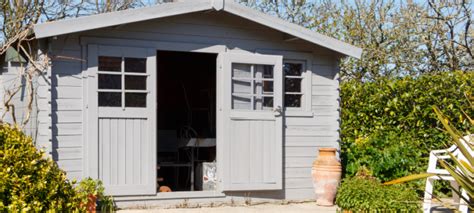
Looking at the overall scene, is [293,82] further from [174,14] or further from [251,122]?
[174,14]

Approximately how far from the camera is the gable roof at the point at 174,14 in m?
6.56

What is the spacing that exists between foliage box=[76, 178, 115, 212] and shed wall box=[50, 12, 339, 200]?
287mm

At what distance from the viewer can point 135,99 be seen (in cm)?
711

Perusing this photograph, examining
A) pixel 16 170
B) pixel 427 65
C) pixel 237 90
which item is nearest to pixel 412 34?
pixel 427 65

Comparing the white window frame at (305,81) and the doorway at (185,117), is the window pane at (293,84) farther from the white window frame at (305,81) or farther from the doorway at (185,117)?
the doorway at (185,117)

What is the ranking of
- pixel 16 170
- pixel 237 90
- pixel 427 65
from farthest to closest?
pixel 427 65, pixel 237 90, pixel 16 170

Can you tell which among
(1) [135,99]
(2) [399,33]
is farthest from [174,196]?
(2) [399,33]

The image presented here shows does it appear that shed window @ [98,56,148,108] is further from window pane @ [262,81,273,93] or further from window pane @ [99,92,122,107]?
window pane @ [262,81,273,93]

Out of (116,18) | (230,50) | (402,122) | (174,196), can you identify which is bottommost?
(174,196)

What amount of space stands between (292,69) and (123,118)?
227 centimetres

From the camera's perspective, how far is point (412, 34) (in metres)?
14.3

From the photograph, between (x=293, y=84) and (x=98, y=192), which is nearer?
(x=98, y=192)

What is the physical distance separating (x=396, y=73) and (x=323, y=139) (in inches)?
270

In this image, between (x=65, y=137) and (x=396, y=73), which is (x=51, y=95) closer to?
(x=65, y=137)
